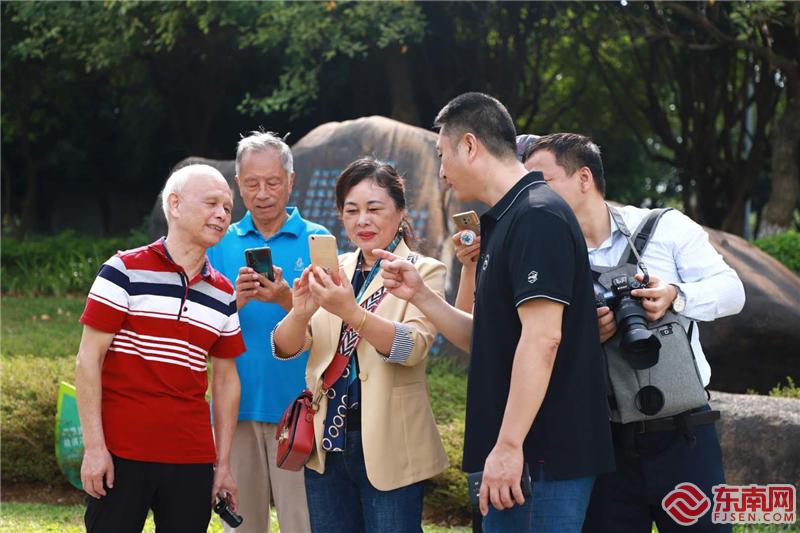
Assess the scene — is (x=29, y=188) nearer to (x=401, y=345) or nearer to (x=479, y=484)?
(x=401, y=345)

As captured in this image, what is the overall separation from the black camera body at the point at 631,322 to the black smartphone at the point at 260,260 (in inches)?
49.3

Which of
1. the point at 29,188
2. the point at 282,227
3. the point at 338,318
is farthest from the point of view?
the point at 29,188

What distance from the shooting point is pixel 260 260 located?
11.7 feet

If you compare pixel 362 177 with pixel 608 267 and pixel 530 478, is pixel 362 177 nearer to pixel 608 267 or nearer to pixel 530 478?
pixel 608 267

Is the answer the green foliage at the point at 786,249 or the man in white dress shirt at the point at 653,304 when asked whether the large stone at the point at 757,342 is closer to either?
the green foliage at the point at 786,249

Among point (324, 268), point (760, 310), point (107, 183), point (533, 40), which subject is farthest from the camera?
point (107, 183)

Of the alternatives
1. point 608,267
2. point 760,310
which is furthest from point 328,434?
point 760,310

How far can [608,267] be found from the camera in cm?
318

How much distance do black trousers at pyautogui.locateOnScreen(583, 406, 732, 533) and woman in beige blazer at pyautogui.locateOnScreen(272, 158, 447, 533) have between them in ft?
1.86

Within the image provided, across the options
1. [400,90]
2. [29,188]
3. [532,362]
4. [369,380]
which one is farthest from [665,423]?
[29,188]

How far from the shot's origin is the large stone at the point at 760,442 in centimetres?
509

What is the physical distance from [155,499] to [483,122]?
1703mm

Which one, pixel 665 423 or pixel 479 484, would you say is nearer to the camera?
pixel 479 484

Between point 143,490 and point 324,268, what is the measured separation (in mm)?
969
